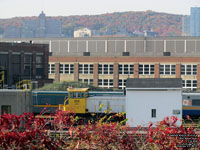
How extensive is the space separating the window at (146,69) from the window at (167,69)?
1735 mm

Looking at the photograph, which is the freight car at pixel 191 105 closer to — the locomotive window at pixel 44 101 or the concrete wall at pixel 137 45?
the locomotive window at pixel 44 101

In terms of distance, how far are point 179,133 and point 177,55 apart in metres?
70.7

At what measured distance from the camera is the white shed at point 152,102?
108 ft

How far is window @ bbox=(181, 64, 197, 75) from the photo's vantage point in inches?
3297

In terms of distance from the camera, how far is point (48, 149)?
14.0m

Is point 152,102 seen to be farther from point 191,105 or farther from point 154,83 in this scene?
point 191,105

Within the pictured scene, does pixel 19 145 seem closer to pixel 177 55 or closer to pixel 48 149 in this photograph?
pixel 48 149

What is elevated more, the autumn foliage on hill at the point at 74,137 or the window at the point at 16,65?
the window at the point at 16,65

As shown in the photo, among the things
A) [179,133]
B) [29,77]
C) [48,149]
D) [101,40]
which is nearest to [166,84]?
[179,133]

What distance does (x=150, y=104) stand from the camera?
33219mm

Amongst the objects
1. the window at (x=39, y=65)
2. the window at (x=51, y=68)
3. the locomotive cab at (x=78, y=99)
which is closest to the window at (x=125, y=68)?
the window at (x=51, y=68)

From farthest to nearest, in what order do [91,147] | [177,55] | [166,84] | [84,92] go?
1. [177,55]
2. [84,92]
3. [166,84]
4. [91,147]

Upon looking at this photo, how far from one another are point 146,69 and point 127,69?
10.9ft

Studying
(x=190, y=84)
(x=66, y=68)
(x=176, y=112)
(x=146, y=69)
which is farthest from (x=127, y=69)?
(x=176, y=112)
